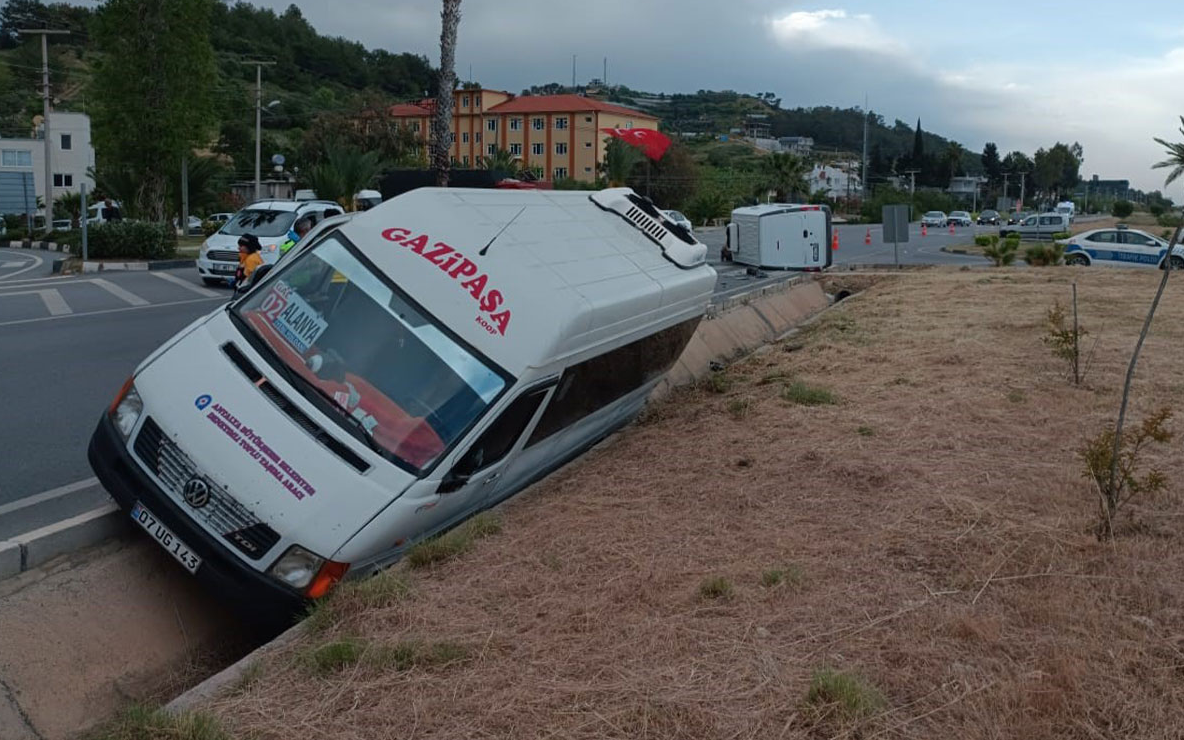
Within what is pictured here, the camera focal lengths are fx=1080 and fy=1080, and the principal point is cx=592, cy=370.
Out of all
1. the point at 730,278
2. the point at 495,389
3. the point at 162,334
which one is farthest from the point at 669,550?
the point at 730,278

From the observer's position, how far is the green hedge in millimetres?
29062

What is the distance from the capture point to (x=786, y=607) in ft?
16.8

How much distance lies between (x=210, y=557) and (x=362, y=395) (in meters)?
1.18

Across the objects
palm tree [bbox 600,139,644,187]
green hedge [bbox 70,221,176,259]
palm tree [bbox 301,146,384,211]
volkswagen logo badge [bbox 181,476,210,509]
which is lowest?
volkswagen logo badge [bbox 181,476,210,509]

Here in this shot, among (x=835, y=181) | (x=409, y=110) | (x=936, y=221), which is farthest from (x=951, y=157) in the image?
(x=409, y=110)

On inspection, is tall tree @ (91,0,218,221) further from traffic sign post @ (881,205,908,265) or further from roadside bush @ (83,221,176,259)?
traffic sign post @ (881,205,908,265)

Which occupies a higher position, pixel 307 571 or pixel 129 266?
pixel 129 266

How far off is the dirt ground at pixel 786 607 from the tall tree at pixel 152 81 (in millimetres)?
31256

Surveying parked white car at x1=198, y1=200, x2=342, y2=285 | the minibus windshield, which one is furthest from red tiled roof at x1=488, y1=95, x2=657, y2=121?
the minibus windshield

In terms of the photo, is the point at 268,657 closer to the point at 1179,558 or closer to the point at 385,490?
the point at 385,490

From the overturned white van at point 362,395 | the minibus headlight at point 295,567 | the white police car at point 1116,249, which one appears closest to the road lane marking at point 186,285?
the overturned white van at point 362,395

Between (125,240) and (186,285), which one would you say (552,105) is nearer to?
(125,240)

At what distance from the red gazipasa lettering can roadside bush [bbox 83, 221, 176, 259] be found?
2505cm

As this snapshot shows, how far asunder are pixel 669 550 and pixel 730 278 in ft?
69.3
